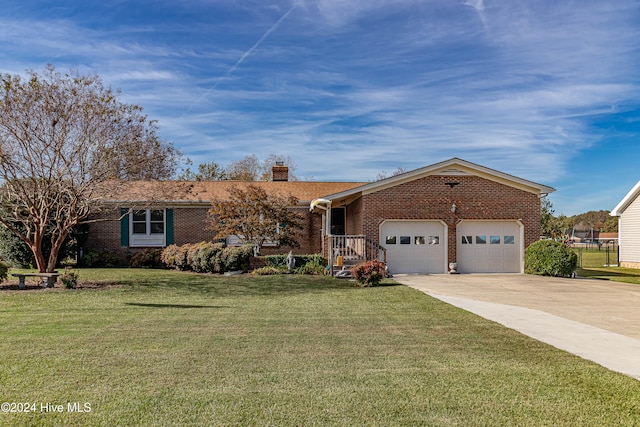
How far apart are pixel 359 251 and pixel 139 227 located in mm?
11058

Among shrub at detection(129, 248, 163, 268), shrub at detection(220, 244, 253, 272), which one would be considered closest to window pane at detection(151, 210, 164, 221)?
shrub at detection(129, 248, 163, 268)

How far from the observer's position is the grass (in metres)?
4.74

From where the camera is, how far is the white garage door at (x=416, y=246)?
19.2 m

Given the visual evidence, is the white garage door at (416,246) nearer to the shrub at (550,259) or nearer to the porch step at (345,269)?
the porch step at (345,269)

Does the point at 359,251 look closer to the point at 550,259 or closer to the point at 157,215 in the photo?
the point at 550,259

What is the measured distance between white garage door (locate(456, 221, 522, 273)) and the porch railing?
328cm

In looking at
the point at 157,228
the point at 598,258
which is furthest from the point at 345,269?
the point at 598,258

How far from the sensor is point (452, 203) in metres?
19.1

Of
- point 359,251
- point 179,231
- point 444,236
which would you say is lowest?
point 359,251

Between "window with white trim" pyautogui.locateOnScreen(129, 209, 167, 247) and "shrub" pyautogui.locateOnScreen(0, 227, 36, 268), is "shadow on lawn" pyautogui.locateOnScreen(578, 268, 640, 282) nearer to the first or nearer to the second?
"window with white trim" pyautogui.locateOnScreen(129, 209, 167, 247)

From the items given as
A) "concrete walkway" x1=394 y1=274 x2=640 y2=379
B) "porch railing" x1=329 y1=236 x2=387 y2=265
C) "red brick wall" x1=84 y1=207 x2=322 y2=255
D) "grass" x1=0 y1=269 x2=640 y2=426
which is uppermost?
"red brick wall" x1=84 y1=207 x2=322 y2=255

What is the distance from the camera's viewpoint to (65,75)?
14.4 meters

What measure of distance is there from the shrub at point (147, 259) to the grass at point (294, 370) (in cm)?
1118

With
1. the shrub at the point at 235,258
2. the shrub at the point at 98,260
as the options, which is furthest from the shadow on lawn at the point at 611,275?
the shrub at the point at 98,260
